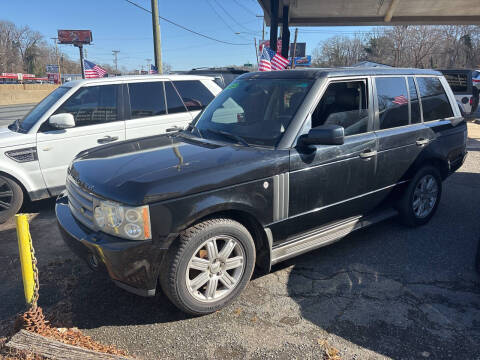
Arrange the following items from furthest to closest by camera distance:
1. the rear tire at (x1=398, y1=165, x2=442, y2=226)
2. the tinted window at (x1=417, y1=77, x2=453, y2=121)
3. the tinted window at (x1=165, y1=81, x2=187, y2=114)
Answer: the tinted window at (x1=165, y1=81, x2=187, y2=114) → the tinted window at (x1=417, y1=77, x2=453, y2=121) → the rear tire at (x1=398, y1=165, x2=442, y2=226)

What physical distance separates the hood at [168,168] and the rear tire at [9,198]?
6.90 ft

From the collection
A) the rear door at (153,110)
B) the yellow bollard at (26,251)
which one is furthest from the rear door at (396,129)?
the rear door at (153,110)

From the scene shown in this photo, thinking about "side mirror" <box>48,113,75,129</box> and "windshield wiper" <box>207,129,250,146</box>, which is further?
"side mirror" <box>48,113,75,129</box>

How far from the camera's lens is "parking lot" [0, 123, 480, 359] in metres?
2.76

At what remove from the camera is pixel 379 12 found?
12781 mm

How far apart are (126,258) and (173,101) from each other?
422 cm

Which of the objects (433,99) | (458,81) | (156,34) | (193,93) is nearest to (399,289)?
(433,99)

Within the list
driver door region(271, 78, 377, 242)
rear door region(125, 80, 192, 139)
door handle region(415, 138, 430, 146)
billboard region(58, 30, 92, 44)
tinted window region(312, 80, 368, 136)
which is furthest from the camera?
billboard region(58, 30, 92, 44)

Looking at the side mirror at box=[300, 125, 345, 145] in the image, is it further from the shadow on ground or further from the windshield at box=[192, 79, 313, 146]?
the shadow on ground

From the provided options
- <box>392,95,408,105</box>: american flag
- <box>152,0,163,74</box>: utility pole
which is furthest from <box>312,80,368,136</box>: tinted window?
<box>152,0,163,74</box>: utility pole

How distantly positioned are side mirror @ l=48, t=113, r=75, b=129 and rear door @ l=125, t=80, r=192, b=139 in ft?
2.85

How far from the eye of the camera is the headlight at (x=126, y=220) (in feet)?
8.59

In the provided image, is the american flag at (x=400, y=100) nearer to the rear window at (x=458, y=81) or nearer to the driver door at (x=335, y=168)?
the driver door at (x=335, y=168)

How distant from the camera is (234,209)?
3.01 m
